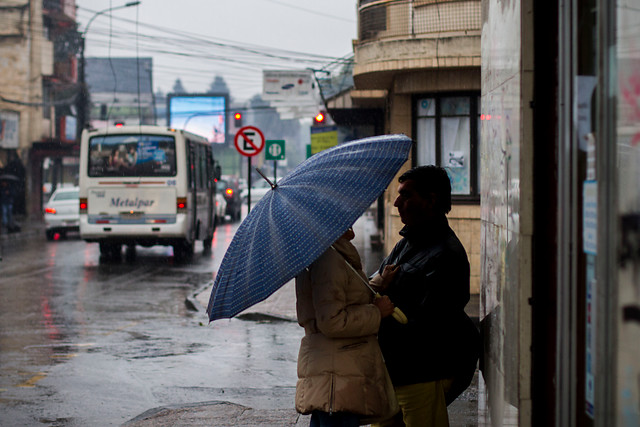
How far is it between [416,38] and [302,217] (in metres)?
10.9

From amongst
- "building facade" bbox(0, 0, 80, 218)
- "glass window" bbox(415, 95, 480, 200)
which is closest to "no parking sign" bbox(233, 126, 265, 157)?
"glass window" bbox(415, 95, 480, 200)

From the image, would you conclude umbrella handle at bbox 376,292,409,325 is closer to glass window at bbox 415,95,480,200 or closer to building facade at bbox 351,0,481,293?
building facade at bbox 351,0,481,293

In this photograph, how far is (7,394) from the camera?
23.3 ft

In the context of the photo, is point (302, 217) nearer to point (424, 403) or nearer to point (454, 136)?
point (424, 403)

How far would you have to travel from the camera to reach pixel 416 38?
13742mm

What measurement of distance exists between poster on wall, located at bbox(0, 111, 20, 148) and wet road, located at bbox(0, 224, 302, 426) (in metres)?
25.4

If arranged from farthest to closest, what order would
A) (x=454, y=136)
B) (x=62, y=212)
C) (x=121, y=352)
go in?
(x=62, y=212), (x=454, y=136), (x=121, y=352)

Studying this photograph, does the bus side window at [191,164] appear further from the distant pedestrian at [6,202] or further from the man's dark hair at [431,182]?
the man's dark hair at [431,182]

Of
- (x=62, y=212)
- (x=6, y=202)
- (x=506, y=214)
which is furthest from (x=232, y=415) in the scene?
(x=6, y=202)

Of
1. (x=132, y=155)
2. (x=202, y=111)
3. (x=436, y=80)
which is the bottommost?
(x=132, y=155)

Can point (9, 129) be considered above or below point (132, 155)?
above

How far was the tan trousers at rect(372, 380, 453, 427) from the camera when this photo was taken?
3.68 meters

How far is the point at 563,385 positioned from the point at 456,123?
12261 mm

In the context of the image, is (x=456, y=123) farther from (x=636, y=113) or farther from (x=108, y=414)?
(x=636, y=113)
